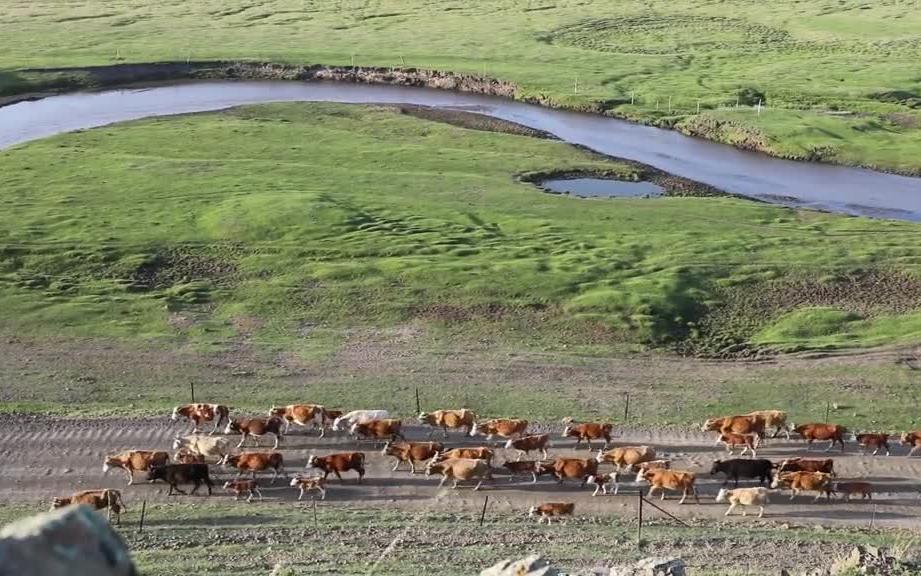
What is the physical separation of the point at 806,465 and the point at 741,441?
1988 millimetres

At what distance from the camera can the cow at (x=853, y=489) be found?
2306cm

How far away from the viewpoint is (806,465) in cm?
2380

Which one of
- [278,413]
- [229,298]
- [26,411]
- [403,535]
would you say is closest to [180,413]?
[278,413]

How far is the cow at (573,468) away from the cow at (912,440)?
7709 millimetres

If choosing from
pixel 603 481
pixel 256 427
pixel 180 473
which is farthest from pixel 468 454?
pixel 180 473

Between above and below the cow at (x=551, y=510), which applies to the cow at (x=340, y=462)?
above

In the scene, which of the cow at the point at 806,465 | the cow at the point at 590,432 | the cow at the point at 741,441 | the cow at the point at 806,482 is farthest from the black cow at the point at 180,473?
the cow at the point at 806,465

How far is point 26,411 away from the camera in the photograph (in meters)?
27.8

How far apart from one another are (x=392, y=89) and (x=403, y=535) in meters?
66.5

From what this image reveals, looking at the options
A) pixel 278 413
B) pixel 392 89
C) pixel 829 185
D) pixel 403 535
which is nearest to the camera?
pixel 403 535

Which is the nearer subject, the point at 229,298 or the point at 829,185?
the point at 229,298

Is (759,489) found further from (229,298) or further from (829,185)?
(829,185)

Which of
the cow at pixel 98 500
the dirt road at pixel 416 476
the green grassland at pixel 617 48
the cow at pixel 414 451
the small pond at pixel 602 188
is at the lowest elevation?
the dirt road at pixel 416 476

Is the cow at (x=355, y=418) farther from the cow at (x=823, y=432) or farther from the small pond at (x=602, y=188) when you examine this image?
the small pond at (x=602, y=188)
